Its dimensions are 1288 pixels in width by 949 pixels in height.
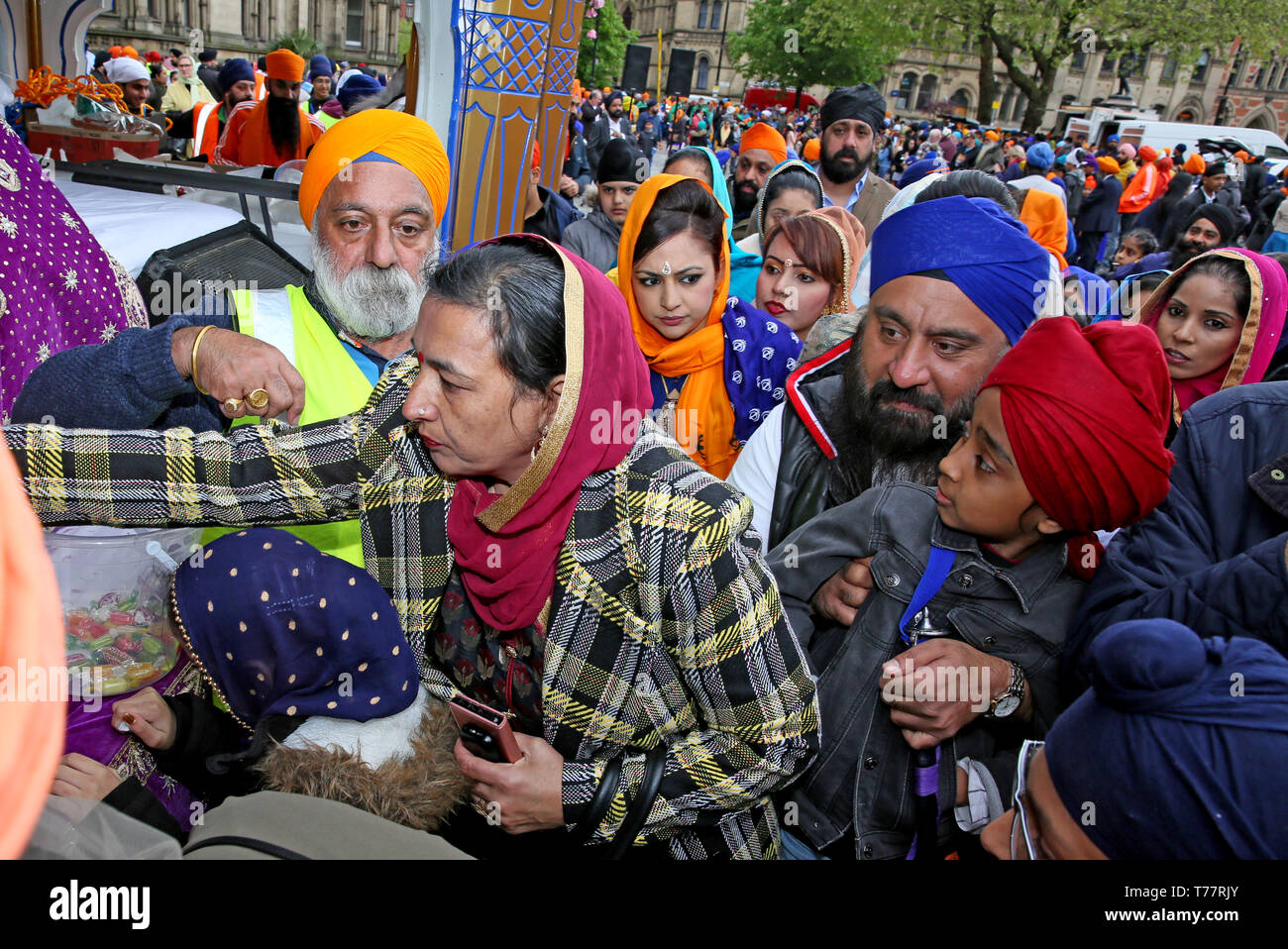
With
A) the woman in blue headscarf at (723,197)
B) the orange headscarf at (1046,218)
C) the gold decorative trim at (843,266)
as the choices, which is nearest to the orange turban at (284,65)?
the woman in blue headscarf at (723,197)

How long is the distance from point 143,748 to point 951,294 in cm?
229

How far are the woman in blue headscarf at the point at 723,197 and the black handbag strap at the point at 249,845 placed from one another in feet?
13.7

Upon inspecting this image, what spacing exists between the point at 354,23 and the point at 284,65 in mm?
45737

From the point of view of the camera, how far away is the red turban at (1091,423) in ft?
5.51

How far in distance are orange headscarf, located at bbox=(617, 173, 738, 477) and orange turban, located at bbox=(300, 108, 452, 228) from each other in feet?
2.90

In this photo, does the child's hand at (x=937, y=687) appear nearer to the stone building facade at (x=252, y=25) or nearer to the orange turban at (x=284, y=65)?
the orange turban at (x=284, y=65)

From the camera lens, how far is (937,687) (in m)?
1.74

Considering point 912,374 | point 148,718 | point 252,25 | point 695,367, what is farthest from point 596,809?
point 252,25

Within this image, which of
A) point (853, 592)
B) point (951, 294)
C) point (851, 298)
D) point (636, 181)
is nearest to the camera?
point (853, 592)

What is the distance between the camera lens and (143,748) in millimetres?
1666

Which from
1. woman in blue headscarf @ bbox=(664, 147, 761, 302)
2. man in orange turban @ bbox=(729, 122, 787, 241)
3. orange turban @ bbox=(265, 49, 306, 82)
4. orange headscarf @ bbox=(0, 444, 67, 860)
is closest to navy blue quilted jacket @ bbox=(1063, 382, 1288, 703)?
orange headscarf @ bbox=(0, 444, 67, 860)

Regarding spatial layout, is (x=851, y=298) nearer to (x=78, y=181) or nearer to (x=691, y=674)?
(x=691, y=674)

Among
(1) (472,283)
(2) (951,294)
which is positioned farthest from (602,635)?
(2) (951,294)

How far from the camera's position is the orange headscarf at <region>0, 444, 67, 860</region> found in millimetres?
463
